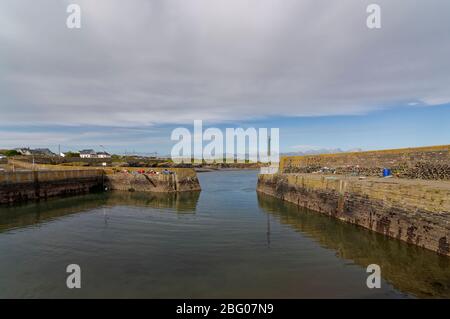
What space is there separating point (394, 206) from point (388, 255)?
2734mm

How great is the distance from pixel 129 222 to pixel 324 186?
13235 mm

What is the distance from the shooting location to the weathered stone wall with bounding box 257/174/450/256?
10258mm

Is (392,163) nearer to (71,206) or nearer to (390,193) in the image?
(390,193)

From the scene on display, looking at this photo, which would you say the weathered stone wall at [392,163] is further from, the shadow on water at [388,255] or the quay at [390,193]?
the shadow on water at [388,255]

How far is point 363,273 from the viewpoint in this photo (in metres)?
9.33

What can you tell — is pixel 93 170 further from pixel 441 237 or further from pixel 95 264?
pixel 441 237

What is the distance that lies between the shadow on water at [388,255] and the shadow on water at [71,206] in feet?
31.4

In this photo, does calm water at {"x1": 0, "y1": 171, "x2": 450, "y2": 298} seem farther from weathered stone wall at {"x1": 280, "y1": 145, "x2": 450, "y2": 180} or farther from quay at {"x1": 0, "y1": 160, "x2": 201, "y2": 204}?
quay at {"x1": 0, "y1": 160, "x2": 201, "y2": 204}

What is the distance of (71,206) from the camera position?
2267 centimetres

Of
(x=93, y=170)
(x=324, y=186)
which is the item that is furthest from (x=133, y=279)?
(x=93, y=170)

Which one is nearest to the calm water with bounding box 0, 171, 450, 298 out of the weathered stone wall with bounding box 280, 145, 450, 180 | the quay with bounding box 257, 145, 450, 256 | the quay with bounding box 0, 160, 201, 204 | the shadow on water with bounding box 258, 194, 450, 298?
the shadow on water with bounding box 258, 194, 450, 298

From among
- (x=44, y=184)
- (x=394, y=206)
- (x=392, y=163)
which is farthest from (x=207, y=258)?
(x=44, y=184)

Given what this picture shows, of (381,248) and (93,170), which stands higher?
(93,170)

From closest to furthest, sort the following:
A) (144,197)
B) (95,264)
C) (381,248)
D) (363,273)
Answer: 1. (363,273)
2. (95,264)
3. (381,248)
4. (144,197)
